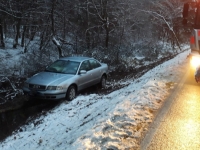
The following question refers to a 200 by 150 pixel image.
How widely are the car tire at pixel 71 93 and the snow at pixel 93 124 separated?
0.32 meters

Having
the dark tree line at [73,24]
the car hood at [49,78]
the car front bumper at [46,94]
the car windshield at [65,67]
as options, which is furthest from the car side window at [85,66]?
the dark tree line at [73,24]

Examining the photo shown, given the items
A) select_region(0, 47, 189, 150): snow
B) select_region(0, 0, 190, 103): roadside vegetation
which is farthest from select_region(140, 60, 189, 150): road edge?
select_region(0, 0, 190, 103): roadside vegetation

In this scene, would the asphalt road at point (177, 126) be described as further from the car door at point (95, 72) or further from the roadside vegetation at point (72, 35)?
the roadside vegetation at point (72, 35)

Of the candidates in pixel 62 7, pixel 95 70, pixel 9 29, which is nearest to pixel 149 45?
pixel 62 7

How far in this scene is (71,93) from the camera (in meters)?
9.66

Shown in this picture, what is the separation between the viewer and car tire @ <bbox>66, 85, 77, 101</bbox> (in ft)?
31.1

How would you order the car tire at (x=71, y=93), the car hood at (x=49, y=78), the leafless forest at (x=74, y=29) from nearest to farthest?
the car hood at (x=49, y=78) < the car tire at (x=71, y=93) < the leafless forest at (x=74, y=29)

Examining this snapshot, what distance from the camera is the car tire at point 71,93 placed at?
31.1 feet

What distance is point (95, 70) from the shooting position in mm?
11523

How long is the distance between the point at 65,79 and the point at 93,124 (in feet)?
13.7

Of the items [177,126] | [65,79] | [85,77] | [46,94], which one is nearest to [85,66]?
[85,77]

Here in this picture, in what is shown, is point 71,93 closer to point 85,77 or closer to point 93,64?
point 85,77

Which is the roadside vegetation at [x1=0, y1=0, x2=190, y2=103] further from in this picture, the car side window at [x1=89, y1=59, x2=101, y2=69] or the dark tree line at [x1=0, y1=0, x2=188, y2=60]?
the car side window at [x1=89, y1=59, x2=101, y2=69]

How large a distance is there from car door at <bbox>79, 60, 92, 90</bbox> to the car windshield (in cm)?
29
